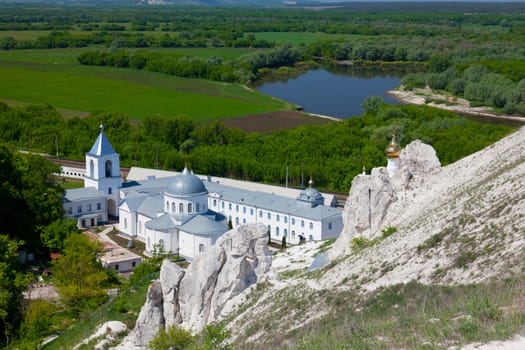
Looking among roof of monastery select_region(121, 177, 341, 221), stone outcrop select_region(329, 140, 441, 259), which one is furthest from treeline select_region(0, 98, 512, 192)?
stone outcrop select_region(329, 140, 441, 259)

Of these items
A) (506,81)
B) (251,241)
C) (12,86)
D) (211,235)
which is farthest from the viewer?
(12,86)

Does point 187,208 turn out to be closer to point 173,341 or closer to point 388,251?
point 173,341

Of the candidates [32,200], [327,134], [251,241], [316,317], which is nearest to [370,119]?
[327,134]

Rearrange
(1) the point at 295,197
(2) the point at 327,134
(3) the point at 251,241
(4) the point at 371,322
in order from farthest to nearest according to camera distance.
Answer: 1. (2) the point at 327,134
2. (1) the point at 295,197
3. (3) the point at 251,241
4. (4) the point at 371,322

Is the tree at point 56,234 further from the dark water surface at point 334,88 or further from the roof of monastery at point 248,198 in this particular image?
the dark water surface at point 334,88

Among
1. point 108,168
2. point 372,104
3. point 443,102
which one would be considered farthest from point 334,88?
point 108,168

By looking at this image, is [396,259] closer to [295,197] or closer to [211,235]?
[211,235]

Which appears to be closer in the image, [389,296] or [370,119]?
[389,296]
